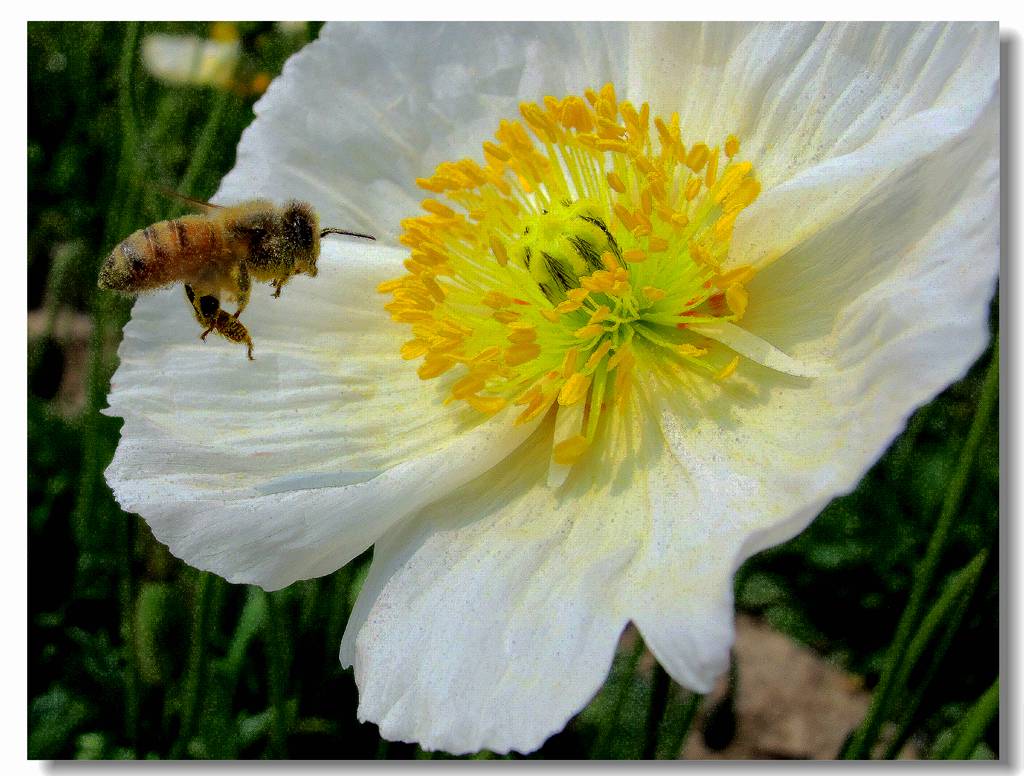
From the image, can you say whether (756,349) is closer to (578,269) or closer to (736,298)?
(736,298)

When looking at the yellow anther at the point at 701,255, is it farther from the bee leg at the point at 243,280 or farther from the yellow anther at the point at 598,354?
the bee leg at the point at 243,280

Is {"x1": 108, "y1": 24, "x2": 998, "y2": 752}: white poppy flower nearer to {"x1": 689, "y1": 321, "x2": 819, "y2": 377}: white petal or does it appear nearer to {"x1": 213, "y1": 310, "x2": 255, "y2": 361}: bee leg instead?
{"x1": 689, "y1": 321, "x2": 819, "y2": 377}: white petal

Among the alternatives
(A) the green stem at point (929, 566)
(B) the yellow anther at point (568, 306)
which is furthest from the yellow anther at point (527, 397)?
(A) the green stem at point (929, 566)

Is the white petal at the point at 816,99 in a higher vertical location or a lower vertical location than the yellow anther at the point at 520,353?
higher

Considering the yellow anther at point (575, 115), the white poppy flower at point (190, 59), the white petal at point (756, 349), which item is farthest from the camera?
the white poppy flower at point (190, 59)

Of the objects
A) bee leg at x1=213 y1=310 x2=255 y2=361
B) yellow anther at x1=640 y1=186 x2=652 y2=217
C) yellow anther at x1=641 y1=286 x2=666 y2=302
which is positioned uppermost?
yellow anther at x1=640 y1=186 x2=652 y2=217

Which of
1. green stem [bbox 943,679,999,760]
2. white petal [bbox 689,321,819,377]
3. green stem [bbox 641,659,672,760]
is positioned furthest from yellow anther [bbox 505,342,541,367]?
green stem [bbox 943,679,999,760]

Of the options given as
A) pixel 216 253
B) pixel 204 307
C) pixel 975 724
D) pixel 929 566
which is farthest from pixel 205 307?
pixel 975 724

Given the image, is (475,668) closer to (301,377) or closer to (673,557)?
(673,557)
